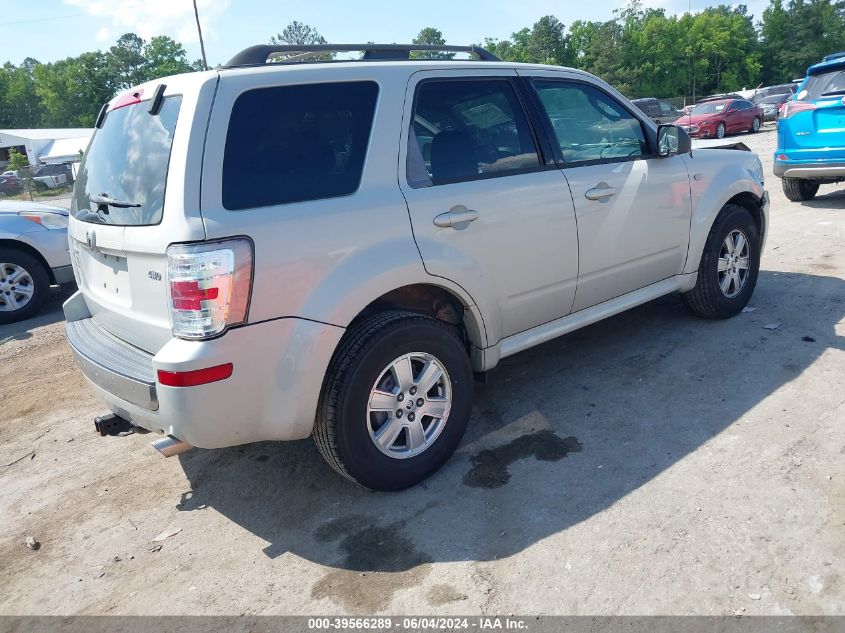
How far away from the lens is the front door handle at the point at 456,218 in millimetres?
3217

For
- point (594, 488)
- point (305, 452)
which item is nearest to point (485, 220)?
point (594, 488)

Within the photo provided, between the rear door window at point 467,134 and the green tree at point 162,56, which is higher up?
the green tree at point 162,56

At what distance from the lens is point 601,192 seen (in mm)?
3947

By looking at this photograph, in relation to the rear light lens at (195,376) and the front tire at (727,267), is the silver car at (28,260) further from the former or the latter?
the front tire at (727,267)

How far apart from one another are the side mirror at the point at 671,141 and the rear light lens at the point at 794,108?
5.20m

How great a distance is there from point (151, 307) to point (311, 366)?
730mm

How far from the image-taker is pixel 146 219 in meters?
2.81

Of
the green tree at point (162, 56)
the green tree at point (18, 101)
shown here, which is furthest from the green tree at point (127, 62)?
the green tree at point (18, 101)

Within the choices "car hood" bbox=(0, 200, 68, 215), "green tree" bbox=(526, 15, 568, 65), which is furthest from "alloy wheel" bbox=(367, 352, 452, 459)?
"green tree" bbox=(526, 15, 568, 65)

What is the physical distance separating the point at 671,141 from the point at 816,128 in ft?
17.4

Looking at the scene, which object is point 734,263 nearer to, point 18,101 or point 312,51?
point 312,51

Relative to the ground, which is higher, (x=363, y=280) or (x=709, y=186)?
(x=709, y=186)

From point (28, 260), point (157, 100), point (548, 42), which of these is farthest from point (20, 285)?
point (548, 42)

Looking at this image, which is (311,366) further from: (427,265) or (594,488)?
(594,488)
